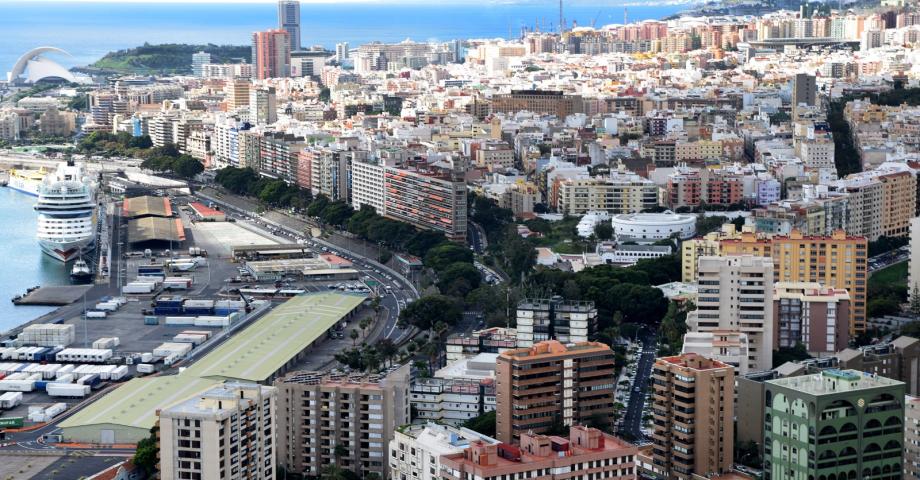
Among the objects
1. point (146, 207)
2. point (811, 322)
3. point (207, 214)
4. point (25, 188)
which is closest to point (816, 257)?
point (811, 322)

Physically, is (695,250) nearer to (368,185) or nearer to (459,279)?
(459,279)

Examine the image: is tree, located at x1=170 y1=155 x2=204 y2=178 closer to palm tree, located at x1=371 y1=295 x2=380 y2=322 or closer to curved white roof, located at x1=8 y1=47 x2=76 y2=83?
palm tree, located at x1=371 y1=295 x2=380 y2=322

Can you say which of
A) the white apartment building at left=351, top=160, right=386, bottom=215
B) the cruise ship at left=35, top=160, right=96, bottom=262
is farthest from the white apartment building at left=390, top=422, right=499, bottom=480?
the white apartment building at left=351, top=160, right=386, bottom=215

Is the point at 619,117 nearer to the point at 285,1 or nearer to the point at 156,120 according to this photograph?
the point at 156,120

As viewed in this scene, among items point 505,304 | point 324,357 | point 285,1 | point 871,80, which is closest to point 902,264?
point 505,304

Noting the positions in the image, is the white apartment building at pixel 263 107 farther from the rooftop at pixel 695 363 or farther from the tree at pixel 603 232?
the rooftop at pixel 695 363

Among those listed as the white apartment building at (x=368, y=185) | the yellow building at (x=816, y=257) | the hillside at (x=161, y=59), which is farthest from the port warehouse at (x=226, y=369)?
the hillside at (x=161, y=59)
